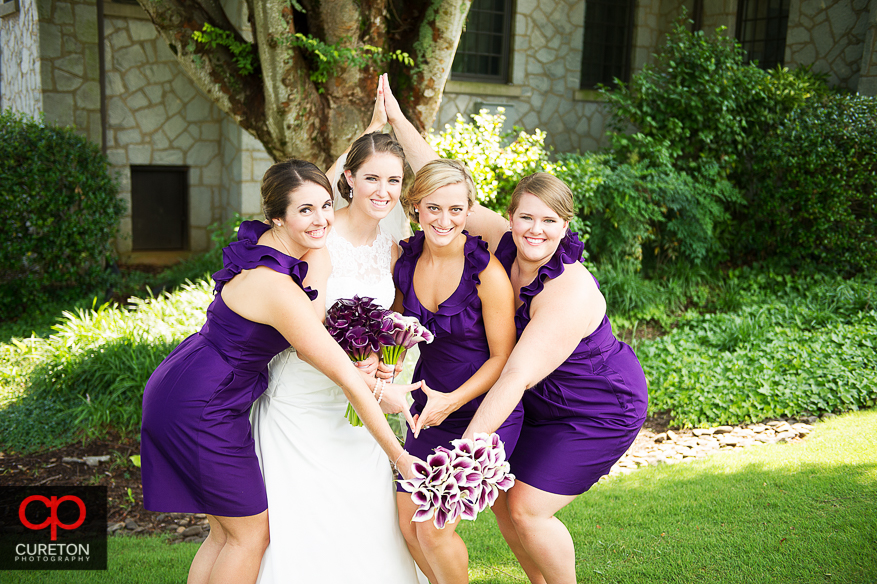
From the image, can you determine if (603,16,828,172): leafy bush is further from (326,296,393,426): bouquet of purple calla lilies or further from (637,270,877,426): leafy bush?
(326,296,393,426): bouquet of purple calla lilies

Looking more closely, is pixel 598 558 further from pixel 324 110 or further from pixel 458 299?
pixel 324 110

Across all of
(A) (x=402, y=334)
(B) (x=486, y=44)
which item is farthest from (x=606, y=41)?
(A) (x=402, y=334)

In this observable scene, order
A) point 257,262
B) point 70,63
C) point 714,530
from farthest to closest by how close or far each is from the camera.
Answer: point 70,63, point 714,530, point 257,262

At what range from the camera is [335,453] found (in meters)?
2.91

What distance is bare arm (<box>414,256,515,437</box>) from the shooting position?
9.27ft

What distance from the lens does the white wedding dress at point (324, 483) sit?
278 centimetres

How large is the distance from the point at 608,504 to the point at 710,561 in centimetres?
84

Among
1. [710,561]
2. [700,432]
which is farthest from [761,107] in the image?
[710,561]

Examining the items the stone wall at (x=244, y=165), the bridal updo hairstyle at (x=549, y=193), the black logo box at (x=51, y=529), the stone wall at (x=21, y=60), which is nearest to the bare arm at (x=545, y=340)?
the bridal updo hairstyle at (x=549, y=193)

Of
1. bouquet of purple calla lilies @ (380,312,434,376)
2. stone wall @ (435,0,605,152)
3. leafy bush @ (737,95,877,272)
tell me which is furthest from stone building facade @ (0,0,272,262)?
bouquet of purple calla lilies @ (380,312,434,376)

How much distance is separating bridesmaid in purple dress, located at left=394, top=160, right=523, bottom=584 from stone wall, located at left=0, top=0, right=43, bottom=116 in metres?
7.85

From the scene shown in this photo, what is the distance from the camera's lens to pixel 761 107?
338 inches

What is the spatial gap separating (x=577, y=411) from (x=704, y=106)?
6978 millimetres

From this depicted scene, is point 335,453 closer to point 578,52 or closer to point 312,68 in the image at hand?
point 312,68
